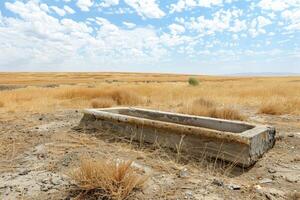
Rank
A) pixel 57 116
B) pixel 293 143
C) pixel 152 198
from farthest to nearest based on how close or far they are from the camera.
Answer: pixel 57 116
pixel 293 143
pixel 152 198

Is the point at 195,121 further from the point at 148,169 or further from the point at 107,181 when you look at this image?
the point at 107,181

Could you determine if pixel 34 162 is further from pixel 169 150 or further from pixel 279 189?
pixel 279 189

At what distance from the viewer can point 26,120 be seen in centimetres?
816

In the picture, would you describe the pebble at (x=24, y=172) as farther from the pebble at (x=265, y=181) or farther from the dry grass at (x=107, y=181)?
the pebble at (x=265, y=181)

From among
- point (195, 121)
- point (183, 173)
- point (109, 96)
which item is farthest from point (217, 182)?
point (109, 96)

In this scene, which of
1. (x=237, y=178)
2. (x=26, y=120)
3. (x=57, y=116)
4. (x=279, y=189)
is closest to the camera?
(x=279, y=189)

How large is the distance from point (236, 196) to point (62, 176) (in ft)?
6.78

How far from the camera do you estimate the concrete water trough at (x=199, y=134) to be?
14.8 ft

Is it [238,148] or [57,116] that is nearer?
[238,148]

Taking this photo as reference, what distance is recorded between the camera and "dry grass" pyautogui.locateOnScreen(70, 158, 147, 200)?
10.7 ft

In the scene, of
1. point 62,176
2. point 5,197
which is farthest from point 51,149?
point 5,197

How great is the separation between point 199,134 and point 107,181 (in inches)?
77.9

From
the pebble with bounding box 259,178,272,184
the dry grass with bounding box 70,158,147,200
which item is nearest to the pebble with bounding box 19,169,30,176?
the dry grass with bounding box 70,158,147,200

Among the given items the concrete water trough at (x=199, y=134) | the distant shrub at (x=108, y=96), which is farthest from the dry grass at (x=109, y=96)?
the concrete water trough at (x=199, y=134)
